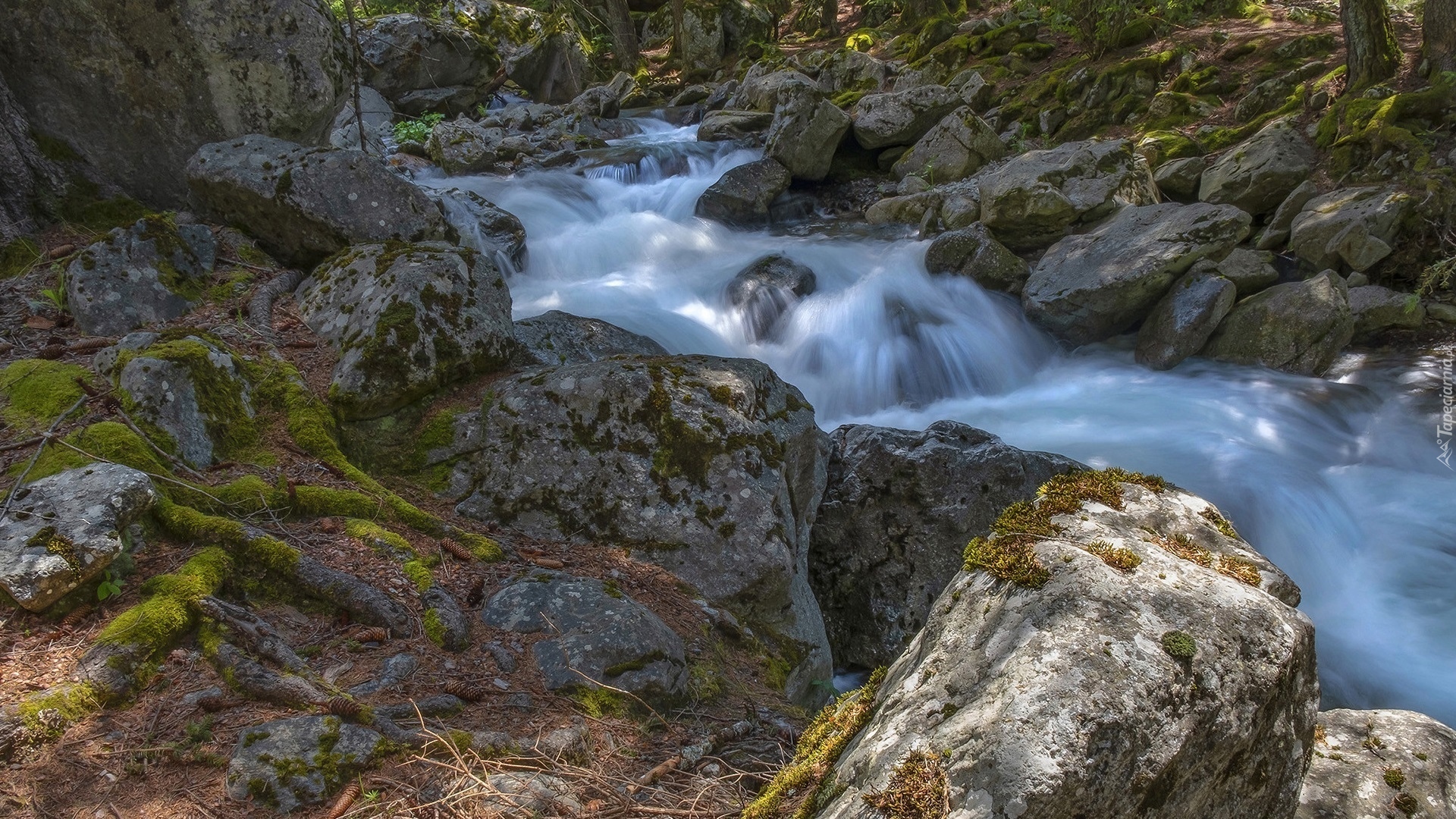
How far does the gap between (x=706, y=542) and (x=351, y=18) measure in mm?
5831

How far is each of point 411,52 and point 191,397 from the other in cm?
1504

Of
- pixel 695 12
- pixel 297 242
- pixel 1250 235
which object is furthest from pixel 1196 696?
pixel 695 12

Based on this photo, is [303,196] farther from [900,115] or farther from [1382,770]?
[900,115]

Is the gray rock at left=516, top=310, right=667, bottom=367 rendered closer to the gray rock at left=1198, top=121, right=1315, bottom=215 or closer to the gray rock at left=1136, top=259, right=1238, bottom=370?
the gray rock at left=1136, top=259, right=1238, bottom=370

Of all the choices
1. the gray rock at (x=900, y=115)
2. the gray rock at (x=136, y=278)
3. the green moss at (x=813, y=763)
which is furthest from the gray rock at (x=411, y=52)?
the green moss at (x=813, y=763)

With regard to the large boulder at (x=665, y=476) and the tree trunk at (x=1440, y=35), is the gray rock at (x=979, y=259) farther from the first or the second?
the large boulder at (x=665, y=476)

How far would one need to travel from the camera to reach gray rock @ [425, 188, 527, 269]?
31.8 feet

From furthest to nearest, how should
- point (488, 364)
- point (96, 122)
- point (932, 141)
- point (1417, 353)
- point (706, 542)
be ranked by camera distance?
point (932, 141) → point (1417, 353) → point (96, 122) → point (488, 364) → point (706, 542)

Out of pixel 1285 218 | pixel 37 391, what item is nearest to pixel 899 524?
pixel 37 391

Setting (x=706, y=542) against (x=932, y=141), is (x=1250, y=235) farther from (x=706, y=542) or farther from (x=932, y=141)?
(x=706, y=542)

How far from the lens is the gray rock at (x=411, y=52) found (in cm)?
1728

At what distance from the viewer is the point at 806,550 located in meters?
5.34

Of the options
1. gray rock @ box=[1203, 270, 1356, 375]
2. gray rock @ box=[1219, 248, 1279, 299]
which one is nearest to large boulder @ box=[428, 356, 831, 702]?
gray rock @ box=[1203, 270, 1356, 375]

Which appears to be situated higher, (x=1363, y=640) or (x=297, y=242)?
(x=297, y=242)
